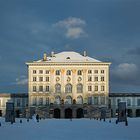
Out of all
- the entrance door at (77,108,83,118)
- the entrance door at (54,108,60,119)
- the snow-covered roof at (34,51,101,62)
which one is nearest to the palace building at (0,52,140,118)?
the entrance door at (54,108,60,119)

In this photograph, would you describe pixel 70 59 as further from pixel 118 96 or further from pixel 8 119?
pixel 8 119

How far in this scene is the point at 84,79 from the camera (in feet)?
326

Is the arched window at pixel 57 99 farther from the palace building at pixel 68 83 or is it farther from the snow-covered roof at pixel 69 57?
the snow-covered roof at pixel 69 57

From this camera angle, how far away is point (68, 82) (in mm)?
99562

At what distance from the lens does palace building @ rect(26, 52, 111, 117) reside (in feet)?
325

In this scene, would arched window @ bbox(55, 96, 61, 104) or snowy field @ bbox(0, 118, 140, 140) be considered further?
arched window @ bbox(55, 96, 61, 104)

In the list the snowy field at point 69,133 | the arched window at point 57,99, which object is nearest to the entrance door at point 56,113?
the arched window at point 57,99

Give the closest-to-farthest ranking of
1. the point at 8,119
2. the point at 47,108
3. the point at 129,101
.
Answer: the point at 8,119 < the point at 47,108 < the point at 129,101

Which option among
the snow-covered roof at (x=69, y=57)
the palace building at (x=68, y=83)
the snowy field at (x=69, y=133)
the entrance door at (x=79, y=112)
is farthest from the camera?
the snow-covered roof at (x=69, y=57)

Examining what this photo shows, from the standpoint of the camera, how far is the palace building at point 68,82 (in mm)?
99125

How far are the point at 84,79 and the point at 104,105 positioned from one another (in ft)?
23.4

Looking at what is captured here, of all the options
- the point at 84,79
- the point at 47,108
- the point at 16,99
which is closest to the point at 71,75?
the point at 84,79

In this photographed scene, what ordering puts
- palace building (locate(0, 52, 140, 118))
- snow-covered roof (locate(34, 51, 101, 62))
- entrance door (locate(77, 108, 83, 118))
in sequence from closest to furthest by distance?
entrance door (locate(77, 108, 83, 118)) → palace building (locate(0, 52, 140, 118)) → snow-covered roof (locate(34, 51, 101, 62))

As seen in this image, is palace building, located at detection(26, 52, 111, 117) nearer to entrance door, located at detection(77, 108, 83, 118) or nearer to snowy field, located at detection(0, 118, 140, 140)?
entrance door, located at detection(77, 108, 83, 118)
